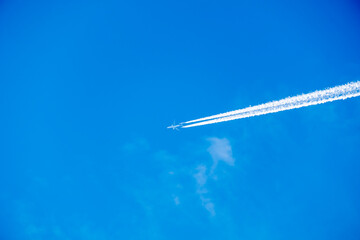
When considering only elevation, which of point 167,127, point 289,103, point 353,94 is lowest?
point 353,94

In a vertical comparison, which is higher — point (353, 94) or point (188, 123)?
point (188, 123)

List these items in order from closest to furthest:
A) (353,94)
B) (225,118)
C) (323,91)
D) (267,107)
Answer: (353,94) < (323,91) < (267,107) < (225,118)

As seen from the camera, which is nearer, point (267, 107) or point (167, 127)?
point (267, 107)

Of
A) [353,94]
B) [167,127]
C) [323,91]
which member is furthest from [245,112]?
[167,127]

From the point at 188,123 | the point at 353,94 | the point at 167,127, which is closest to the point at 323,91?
the point at 353,94

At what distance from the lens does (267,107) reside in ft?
84.9

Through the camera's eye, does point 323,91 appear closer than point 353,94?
No

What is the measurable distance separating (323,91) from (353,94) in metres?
3.13

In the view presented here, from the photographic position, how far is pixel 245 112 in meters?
27.2

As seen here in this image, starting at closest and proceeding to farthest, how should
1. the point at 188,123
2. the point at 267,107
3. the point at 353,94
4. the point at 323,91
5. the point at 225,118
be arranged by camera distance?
the point at 353,94 → the point at 323,91 → the point at 267,107 → the point at 225,118 → the point at 188,123

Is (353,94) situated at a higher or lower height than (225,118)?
lower

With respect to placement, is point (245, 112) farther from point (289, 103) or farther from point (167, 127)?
point (167, 127)

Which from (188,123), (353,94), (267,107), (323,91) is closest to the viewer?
(353,94)

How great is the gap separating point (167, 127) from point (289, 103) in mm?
18345
